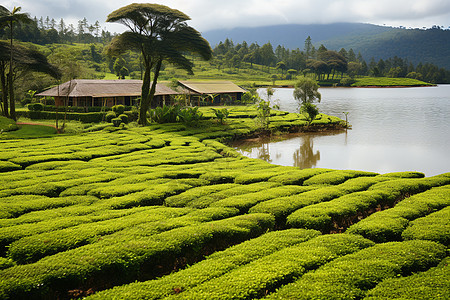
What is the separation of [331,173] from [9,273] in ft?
39.7

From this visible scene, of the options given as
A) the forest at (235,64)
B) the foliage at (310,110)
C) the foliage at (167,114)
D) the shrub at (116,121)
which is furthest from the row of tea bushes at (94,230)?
the forest at (235,64)

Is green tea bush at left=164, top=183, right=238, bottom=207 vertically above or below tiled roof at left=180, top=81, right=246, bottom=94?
below

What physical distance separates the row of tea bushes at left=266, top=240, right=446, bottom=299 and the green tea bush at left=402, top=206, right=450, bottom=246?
392mm

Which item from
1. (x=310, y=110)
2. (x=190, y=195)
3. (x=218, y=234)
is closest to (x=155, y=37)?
(x=310, y=110)

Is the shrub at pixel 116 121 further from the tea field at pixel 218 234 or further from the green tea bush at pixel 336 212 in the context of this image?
the green tea bush at pixel 336 212

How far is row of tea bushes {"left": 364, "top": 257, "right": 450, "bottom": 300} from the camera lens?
Answer: 5668 millimetres

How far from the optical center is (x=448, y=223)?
843 centimetres

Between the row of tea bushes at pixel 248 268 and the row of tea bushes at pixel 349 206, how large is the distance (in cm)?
68

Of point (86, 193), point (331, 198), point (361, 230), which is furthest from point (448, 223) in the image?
point (86, 193)

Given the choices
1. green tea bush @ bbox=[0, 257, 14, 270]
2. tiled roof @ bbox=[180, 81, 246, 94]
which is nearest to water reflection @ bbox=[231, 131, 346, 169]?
green tea bush @ bbox=[0, 257, 14, 270]

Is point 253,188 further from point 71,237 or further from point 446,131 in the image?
point 446,131

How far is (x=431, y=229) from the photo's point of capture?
8172 millimetres

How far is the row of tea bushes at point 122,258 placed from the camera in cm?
619

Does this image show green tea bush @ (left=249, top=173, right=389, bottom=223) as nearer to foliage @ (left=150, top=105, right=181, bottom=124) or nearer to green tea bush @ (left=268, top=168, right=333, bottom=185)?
green tea bush @ (left=268, top=168, right=333, bottom=185)
